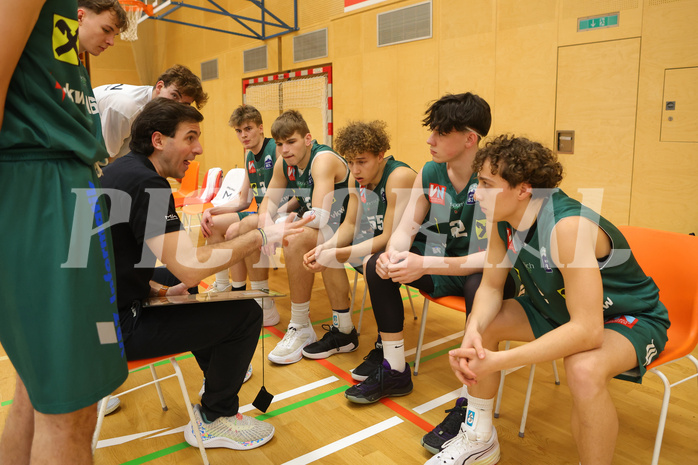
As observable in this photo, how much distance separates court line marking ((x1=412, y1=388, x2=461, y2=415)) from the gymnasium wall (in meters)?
2.61

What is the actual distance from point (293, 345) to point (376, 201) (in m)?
0.99

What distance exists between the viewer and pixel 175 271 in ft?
5.77

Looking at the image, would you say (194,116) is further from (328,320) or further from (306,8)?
(306,8)

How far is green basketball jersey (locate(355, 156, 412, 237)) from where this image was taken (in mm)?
2758

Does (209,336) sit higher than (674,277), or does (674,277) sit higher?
(674,277)

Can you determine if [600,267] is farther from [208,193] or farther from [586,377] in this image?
[208,193]

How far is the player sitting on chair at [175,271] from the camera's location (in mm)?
1677

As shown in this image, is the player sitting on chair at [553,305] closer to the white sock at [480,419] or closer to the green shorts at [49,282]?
the white sock at [480,419]

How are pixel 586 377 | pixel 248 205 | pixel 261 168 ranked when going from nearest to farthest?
pixel 586 377 → pixel 261 168 → pixel 248 205

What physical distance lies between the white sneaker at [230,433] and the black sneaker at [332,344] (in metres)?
0.81

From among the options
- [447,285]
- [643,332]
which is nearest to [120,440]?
[447,285]

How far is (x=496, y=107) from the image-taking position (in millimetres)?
4859

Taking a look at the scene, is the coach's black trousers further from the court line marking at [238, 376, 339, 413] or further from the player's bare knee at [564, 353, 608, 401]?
the player's bare knee at [564, 353, 608, 401]

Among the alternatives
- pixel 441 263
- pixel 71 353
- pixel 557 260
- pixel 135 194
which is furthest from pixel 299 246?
pixel 71 353
